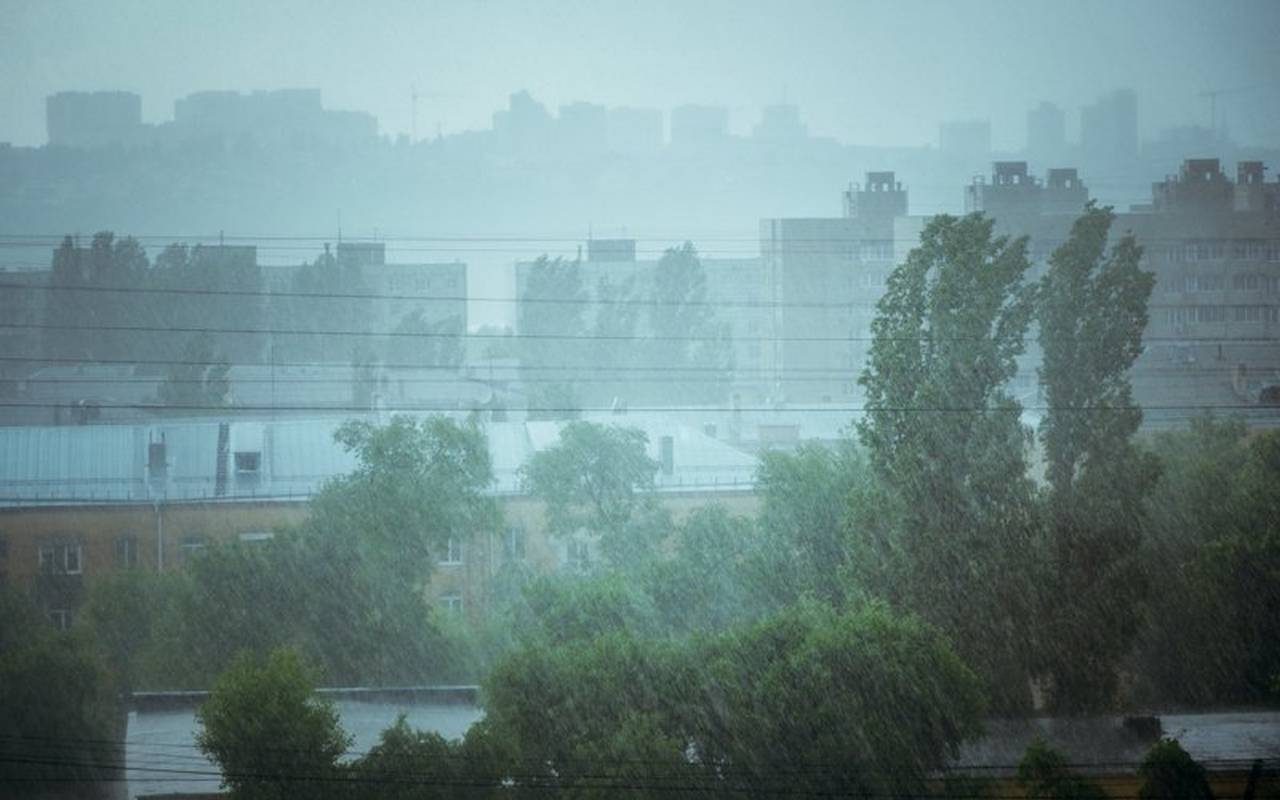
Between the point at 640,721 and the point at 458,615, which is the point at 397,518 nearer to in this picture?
the point at 458,615

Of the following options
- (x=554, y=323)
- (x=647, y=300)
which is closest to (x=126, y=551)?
(x=554, y=323)

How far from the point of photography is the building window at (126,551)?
14766 millimetres

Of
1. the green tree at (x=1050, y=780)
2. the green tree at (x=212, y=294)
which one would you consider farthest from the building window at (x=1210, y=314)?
the green tree at (x=1050, y=780)

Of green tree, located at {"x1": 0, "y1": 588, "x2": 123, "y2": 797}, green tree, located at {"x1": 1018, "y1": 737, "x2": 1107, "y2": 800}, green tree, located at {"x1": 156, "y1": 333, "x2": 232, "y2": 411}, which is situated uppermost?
green tree, located at {"x1": 156, "y1": 333, "x2": 232, "y2": 411}

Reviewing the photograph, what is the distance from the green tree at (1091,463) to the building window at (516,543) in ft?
20.7

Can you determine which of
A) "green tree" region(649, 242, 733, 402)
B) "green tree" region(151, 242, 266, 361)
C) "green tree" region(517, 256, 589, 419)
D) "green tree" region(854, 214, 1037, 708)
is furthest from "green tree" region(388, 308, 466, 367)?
"green tree" region(854, 214, 1037, 708)

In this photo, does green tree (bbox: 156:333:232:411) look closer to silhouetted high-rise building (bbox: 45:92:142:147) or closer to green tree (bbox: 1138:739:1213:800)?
green tree (bbox: 1138:739:1213:800)

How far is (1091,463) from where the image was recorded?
33.2 ft

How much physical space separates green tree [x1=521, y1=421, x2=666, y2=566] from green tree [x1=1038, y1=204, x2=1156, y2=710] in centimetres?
504

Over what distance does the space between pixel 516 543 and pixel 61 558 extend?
455cm

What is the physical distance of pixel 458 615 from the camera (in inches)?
552

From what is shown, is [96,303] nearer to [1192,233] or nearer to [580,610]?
[580,610]

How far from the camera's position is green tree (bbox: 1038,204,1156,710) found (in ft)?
30.8

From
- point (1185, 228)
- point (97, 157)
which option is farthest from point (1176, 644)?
point (97, 157)
